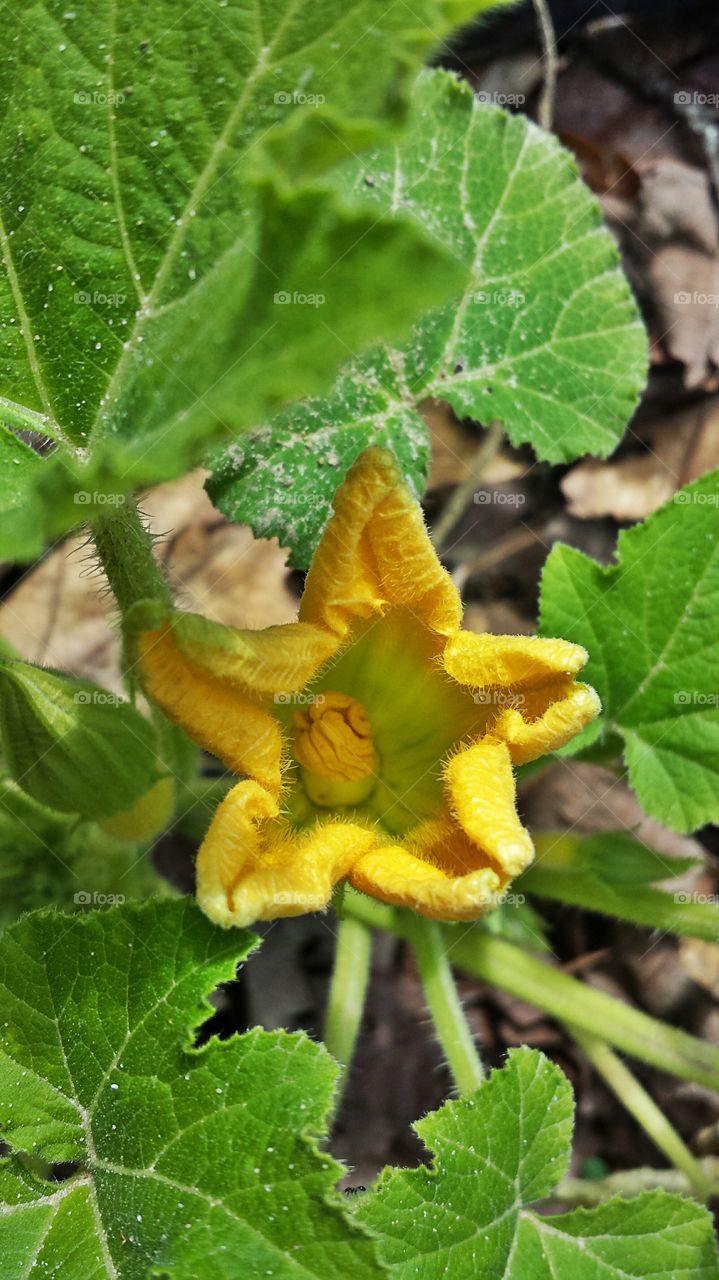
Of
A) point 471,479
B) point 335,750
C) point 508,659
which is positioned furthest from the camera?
point 471,479

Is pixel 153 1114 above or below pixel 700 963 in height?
above

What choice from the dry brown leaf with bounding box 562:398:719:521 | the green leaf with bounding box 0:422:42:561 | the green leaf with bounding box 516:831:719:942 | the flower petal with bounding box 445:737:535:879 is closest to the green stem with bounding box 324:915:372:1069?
the green leaf with bounding box 516:831:719:942

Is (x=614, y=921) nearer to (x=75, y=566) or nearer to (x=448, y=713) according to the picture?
(x=448, y=713)

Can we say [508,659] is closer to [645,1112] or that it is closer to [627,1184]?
[645,1112]

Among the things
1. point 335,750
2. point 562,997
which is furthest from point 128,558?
point 562,997

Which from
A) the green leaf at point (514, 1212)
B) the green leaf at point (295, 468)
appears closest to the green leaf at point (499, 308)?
the green leaf at point (295, 468)
